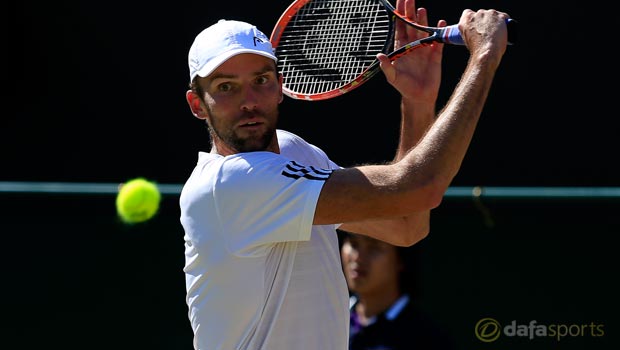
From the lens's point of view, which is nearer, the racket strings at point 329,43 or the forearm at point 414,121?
the forearm at point 414,121

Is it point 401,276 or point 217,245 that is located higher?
point 217,245

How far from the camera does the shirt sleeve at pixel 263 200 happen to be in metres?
2.61

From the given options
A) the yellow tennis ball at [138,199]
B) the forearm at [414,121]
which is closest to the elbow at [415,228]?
the forearm at [414,121]

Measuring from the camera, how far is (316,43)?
3.51m

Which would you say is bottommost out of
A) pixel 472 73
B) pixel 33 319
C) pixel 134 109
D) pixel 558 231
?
pixel 33 319

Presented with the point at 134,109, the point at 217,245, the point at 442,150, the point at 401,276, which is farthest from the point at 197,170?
the point at 134,109

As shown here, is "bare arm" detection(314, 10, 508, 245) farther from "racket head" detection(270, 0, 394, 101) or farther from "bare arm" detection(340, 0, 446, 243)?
"racket head" detection(270, 0, 394, 101)

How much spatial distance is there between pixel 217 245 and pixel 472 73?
732 millimetres

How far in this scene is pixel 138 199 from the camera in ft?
16.2

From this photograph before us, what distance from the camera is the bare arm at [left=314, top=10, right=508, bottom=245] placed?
2.54 m

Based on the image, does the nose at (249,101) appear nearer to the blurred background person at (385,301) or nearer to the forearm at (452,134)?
the forearm at (452,134)

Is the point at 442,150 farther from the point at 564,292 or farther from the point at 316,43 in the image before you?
the point at 564,292

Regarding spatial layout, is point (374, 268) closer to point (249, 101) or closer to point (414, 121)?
point (414, 121)

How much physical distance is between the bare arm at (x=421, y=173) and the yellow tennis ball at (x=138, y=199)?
2420 mm
